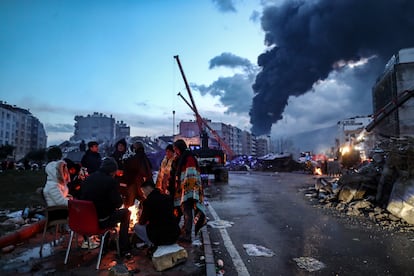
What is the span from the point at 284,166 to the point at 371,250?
38658 mm

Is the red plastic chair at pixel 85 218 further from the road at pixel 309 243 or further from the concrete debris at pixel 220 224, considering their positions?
the concrete debris at pixel 220 224

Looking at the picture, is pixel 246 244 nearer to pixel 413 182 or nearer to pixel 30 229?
pixel 30 229

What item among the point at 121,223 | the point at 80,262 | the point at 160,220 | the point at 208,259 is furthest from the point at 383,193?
the point at 80,262

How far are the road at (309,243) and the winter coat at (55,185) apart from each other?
2.93 metres

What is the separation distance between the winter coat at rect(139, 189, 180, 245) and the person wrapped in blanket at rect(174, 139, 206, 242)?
124 centimetres

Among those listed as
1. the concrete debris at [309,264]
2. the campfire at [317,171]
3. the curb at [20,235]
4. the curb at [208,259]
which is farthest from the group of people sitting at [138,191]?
the campfire at [317,171]

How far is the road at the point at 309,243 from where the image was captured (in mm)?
4633

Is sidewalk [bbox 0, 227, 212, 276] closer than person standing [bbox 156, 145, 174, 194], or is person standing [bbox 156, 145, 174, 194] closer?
sidewalk [bbox 0, 227, 212, 276]

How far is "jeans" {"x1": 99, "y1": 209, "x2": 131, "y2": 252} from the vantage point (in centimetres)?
459

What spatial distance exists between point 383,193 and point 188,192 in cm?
679

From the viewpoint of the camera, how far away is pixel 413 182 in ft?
25.4

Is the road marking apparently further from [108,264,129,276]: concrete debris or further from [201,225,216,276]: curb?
[108,264,129,276]: concrete debris

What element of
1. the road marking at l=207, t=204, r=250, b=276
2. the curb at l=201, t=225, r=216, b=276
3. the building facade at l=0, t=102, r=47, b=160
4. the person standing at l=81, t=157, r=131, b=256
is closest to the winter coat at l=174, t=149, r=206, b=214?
the curb at l=201, t=225, r=216, b=276

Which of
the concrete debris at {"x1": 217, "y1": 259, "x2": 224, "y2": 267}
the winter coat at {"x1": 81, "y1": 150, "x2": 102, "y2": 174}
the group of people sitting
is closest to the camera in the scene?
the group of people sitting
